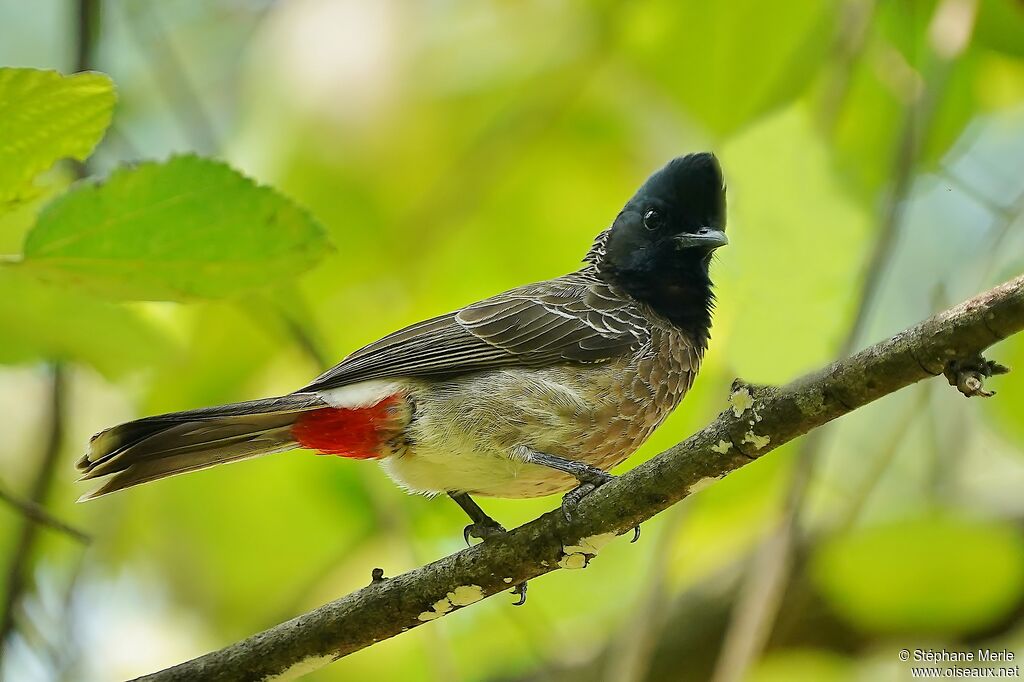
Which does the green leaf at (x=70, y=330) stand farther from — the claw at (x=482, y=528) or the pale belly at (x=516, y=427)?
the claw at (x=482, y=528)

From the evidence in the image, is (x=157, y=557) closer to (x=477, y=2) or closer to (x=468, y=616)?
(x=468, y=616)

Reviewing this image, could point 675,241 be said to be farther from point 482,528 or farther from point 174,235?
point 174,235

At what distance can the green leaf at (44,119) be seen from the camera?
1490 millimetres

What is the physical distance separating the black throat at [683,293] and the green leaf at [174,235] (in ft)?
5.74

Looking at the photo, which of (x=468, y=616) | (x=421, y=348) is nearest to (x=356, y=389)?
(x=421, y=348)

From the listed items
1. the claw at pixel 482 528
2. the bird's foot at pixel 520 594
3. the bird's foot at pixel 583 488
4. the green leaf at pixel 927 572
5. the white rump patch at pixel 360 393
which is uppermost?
the white rump patch at pixel 360 393

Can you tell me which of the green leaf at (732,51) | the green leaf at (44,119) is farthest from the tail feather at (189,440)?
the green leaf at (732,51)

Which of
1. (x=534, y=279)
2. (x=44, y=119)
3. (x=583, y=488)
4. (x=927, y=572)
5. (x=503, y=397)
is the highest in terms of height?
(x=534, y=279)

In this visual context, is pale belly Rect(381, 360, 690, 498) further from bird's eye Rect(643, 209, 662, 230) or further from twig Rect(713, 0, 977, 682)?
bird's eye Rect(643, 209, 662, 230)

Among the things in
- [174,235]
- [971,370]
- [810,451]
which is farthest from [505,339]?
[971,370]

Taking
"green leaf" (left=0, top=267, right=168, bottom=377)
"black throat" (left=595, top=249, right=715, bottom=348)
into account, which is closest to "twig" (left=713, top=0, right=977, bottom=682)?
"black throat" (left=595, top=249, right=715, bottom=348)

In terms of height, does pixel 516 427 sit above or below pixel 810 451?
above

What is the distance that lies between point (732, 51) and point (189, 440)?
6.93 feet

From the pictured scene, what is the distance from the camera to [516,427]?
2.88 meters
